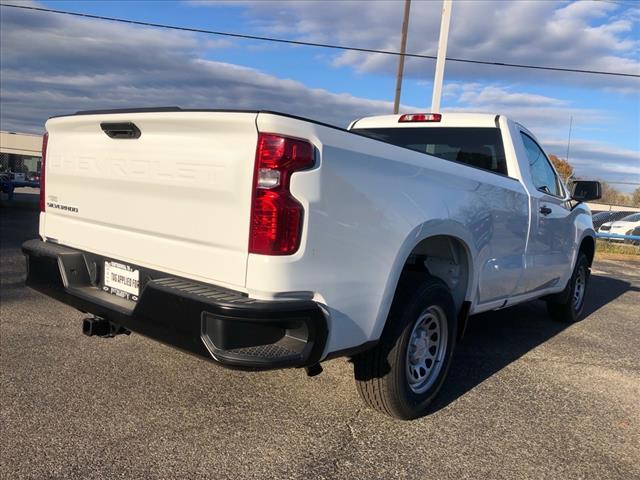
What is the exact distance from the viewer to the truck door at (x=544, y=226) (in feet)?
Result: 16.2

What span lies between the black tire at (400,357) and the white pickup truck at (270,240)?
0.03ft

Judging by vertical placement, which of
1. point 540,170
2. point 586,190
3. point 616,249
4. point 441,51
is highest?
point 441,51

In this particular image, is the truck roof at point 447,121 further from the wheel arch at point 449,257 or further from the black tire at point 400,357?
the black tire at point 400,357

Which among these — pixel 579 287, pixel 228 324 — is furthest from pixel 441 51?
pixel 228 324

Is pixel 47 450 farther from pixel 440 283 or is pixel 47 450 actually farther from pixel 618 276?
pixel 618 276

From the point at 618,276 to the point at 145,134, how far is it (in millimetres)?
11367

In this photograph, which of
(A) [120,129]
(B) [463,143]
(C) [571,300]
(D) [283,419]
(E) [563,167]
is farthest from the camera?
(E) [563,167]

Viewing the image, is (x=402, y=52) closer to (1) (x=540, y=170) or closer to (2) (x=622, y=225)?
(2) (x=622, y=225)

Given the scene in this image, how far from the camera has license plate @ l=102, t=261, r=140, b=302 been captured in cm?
312

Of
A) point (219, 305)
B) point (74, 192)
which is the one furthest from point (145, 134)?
point (219, 305)

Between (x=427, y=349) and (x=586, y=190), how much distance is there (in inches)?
124

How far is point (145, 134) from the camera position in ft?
9.96

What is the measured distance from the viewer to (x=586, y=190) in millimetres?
5836

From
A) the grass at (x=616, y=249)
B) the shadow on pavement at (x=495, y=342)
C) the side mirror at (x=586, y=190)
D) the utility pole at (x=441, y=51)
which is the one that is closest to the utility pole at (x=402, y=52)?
the utility pole at (x=441, y=51)
